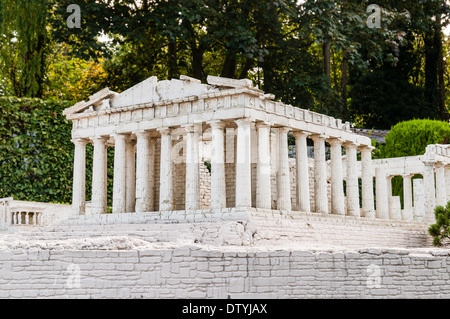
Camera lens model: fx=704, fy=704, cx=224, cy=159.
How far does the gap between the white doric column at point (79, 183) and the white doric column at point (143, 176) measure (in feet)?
10.4

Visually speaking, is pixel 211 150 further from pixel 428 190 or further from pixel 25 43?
pixel 25 43

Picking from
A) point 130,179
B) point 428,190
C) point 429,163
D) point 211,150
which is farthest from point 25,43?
point 428,190

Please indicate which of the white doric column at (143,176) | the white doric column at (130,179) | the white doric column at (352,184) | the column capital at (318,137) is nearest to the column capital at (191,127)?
the white doric column at (143,176)

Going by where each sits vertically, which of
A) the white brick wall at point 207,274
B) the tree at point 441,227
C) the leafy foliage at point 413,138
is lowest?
the white brick wall at point 207,274

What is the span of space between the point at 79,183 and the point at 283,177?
898cm

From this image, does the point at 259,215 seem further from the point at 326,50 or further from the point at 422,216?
the point at 326,50

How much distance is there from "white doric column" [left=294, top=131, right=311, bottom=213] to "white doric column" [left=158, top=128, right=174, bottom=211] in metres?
5.17

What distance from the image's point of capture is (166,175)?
27500 millimetres

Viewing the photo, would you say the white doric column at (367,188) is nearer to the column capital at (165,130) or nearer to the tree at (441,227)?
the tree at (441,227)

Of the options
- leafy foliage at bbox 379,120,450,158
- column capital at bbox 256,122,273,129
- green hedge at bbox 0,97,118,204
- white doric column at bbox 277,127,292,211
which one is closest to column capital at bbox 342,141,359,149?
white doric column at bbox 277,127,292,211

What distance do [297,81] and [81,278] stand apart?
74.6 feet

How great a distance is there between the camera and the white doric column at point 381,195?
3316 cm

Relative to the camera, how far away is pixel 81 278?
673 inches
